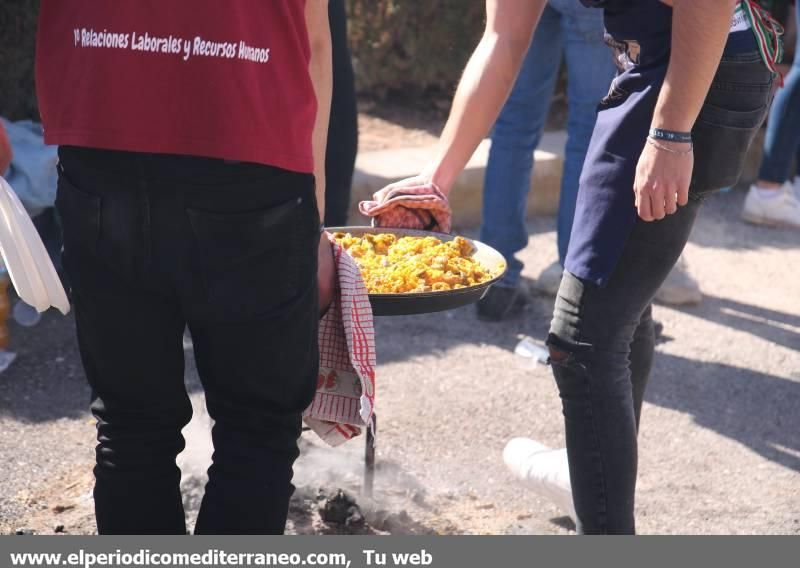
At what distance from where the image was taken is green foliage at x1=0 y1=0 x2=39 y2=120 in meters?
4.58

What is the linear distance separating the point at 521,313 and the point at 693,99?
2.50 metres

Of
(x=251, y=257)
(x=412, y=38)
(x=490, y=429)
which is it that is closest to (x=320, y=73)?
(x=251, y=257)

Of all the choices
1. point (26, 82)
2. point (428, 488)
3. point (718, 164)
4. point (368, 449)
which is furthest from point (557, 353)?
point (26, 82)

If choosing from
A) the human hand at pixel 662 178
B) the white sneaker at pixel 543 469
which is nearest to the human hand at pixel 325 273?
the human hand at pixel 662 178

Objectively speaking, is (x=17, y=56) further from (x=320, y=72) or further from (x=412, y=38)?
(x=320, y=72)

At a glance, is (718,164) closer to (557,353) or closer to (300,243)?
(557,353)

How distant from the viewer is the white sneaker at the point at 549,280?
4635 mm

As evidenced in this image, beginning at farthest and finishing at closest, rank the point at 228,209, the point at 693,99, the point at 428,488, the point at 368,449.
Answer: the point at 428,488
the point at 368,449
the point at 693,99
the point at 228,209

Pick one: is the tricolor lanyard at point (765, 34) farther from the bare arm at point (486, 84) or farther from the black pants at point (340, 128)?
the black pants at point (340, 128)

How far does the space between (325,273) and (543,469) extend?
1147mm

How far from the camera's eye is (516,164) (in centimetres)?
434

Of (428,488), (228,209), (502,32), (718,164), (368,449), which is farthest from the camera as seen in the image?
(428,488)

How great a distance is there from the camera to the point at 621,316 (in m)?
2.26

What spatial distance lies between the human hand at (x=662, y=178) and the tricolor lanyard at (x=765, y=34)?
278 millimetres
